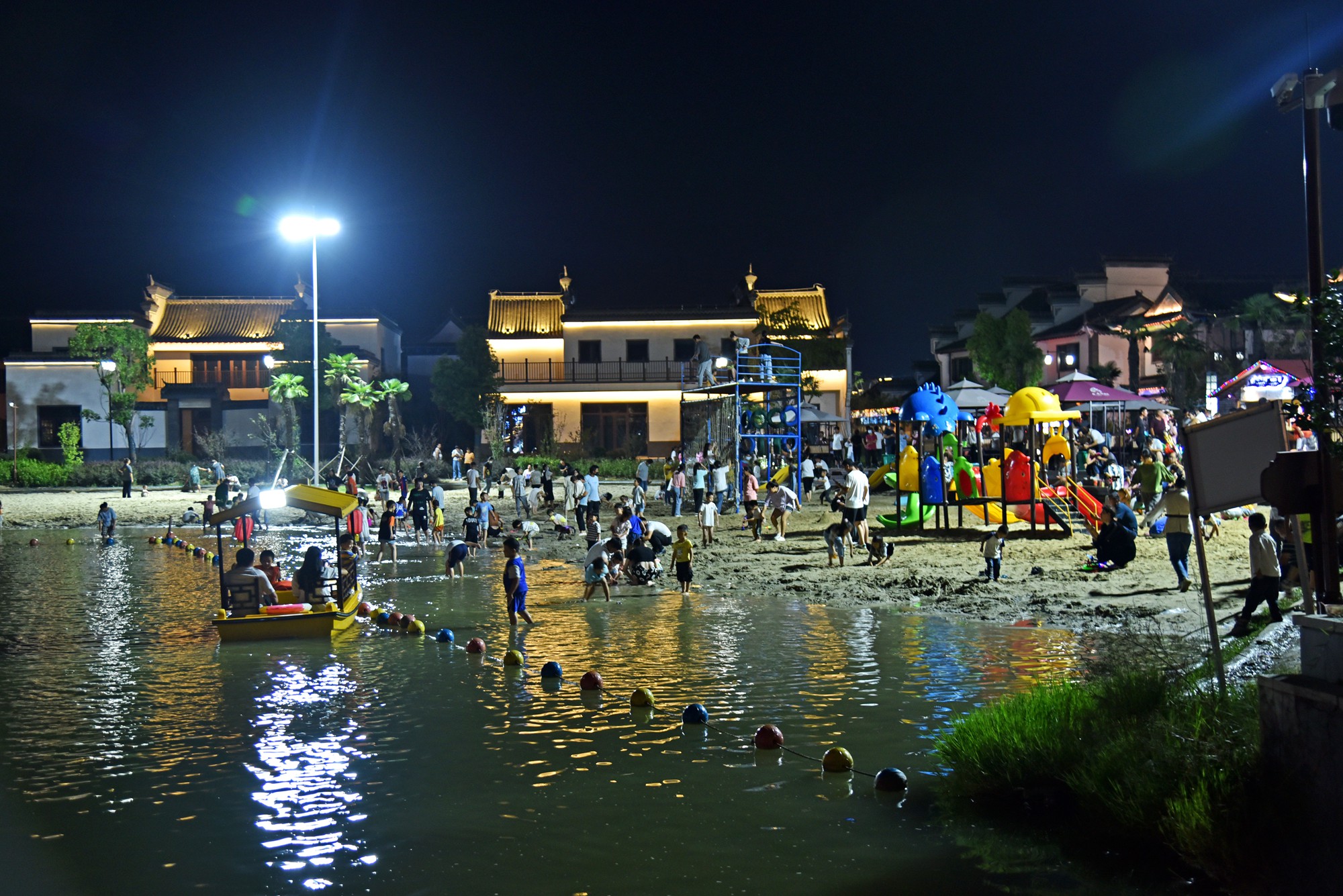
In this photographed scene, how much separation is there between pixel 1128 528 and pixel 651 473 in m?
27.1

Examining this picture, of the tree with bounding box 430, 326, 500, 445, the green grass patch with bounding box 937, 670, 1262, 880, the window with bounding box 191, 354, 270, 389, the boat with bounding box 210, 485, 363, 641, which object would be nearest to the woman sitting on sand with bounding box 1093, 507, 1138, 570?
the green grass patch with bounding box 937, 670, 1262, 880

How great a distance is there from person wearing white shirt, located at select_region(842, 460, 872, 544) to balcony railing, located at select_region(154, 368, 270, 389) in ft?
135

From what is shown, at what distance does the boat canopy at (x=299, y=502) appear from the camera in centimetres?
1581

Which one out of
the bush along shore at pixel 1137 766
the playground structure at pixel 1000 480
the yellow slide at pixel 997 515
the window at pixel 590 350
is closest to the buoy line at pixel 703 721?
the bush along shore at pixel 1137 766

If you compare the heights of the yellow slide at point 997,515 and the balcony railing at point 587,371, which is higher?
the balcony railing at point 587,371

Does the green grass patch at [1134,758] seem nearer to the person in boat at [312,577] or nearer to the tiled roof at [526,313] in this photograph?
the person in boat at [312,577]

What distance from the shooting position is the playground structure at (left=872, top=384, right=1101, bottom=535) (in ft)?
72.4

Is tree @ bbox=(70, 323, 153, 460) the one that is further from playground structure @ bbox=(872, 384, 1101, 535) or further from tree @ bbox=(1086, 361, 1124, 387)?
tree @ bbox=(1086, 361, 1124, 387)

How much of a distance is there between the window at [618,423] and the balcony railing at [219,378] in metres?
16.4

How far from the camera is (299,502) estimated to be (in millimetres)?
16156

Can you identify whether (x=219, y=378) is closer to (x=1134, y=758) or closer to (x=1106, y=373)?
(x=1106, y=373)

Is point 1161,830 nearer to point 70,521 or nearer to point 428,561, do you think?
point 428,561

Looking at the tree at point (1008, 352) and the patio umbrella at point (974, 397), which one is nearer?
the patio umbrella at point (974, 397)

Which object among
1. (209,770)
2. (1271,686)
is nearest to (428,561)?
(209,770)
